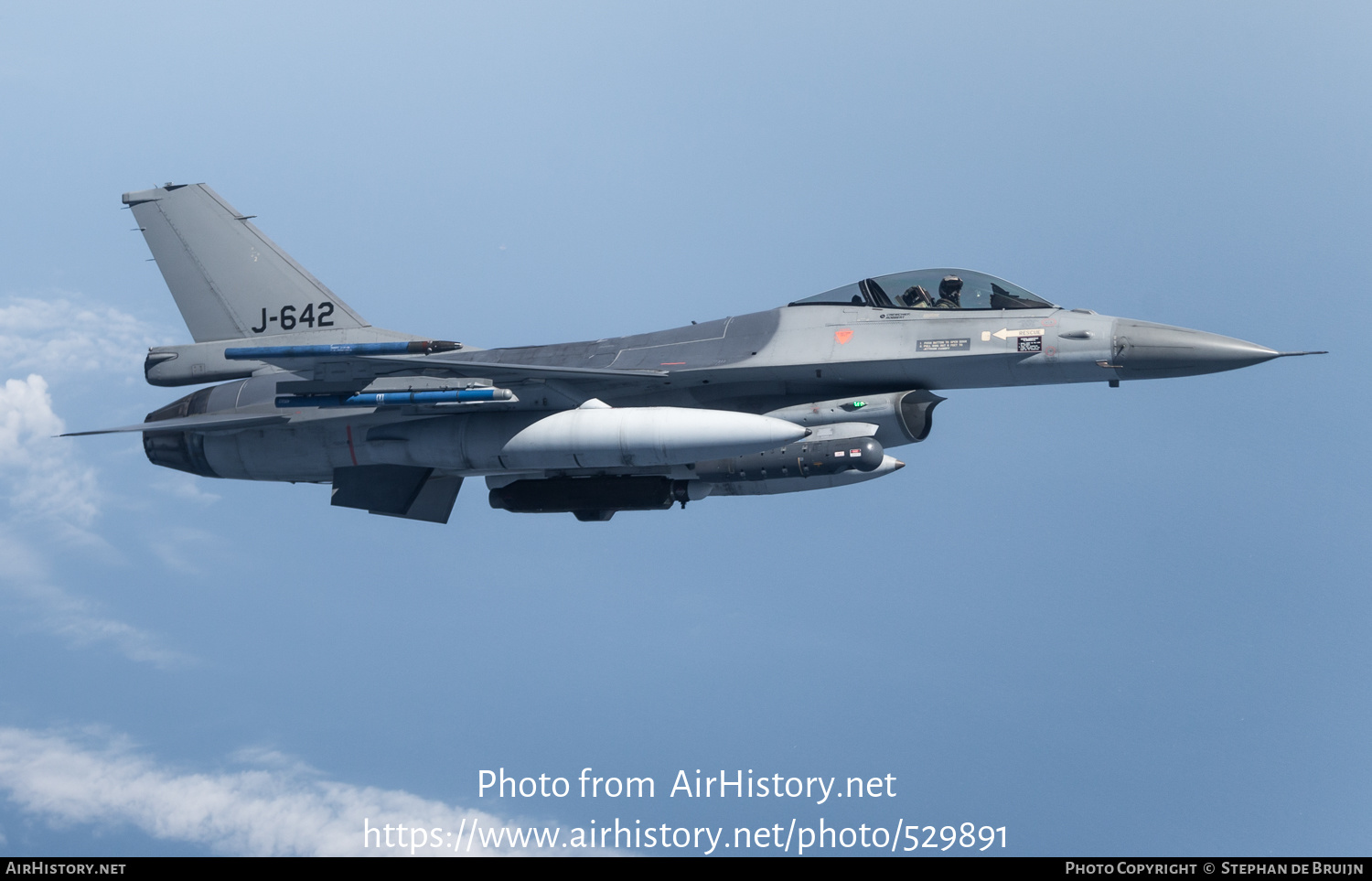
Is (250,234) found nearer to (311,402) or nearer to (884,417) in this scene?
(311,402)

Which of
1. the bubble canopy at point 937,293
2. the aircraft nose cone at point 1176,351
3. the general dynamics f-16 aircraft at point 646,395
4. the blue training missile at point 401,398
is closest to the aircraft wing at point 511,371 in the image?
the general dynamics f-16 aircraft at point 646,395

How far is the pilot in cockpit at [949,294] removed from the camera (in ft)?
55.9

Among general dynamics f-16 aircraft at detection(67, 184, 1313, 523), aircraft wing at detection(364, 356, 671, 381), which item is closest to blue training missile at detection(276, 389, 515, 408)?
general dynamics f-16 aircraft at detection(67, 184, 1313, 523)

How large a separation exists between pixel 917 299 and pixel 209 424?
32.7 ft

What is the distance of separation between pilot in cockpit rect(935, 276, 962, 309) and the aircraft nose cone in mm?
1974

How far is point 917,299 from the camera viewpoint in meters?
17.2

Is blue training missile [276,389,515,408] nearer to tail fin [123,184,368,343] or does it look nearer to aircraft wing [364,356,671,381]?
aircraft wing [364,356,671,381]

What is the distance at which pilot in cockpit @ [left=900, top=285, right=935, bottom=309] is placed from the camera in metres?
17.1

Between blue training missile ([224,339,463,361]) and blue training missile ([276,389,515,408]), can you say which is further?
blue training missile ([276,389,515,408])

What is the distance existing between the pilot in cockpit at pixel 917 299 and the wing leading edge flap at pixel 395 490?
690 centimetres

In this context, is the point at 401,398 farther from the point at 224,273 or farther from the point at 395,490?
the point at 224,273

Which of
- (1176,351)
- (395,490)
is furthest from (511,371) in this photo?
(1176,351)
